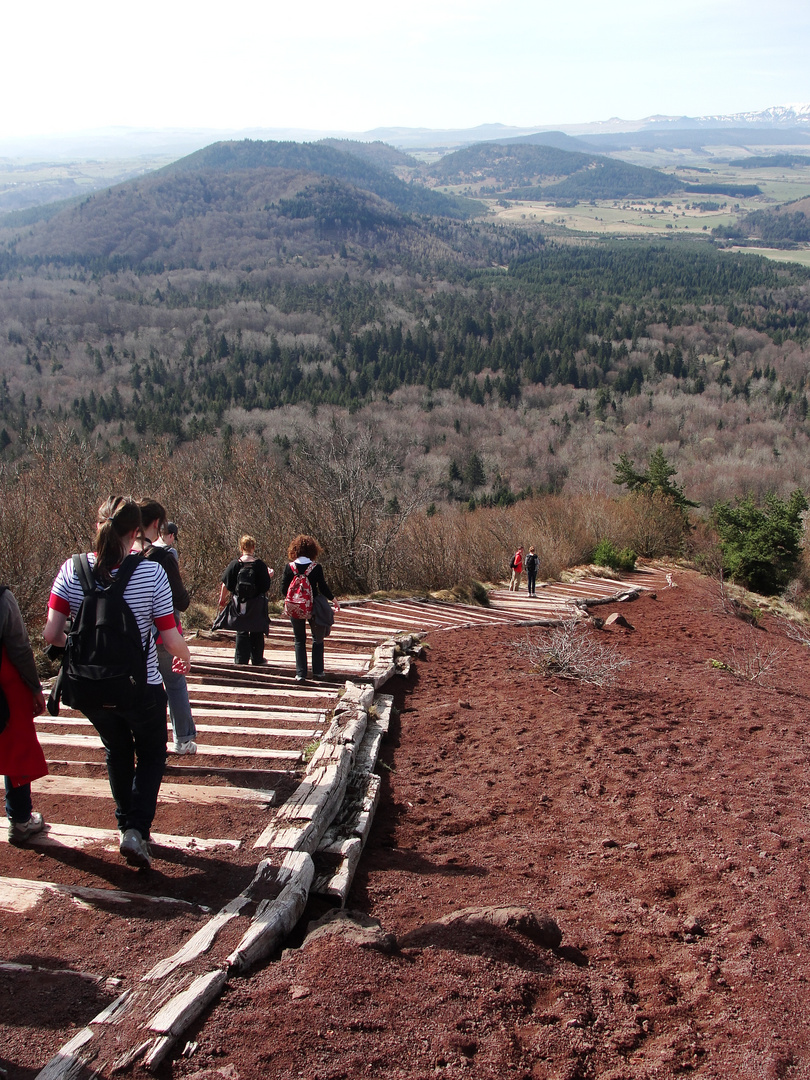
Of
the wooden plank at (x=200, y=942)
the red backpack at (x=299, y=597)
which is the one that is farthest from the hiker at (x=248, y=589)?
the wooden plank at (x=200, y=942)

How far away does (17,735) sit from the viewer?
3711 mm

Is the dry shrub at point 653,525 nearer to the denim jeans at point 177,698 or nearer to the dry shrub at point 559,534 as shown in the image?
the dry shrub at point 559,534

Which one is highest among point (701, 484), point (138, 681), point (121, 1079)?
point (138, 681)

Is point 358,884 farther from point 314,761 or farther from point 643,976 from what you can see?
point 643,976

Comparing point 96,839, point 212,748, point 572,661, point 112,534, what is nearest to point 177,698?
point 212,748

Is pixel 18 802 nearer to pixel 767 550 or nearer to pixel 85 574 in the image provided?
pixel 85 574

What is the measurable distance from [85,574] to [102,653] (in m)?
0.44

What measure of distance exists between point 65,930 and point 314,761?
1960 millimetres

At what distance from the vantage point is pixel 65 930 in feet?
10.4

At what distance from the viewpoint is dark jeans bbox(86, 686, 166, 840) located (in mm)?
3630

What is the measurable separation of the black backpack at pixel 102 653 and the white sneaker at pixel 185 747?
162 cm

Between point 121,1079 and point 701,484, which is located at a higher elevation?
point 121,1079

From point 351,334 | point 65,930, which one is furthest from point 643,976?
point 351,334

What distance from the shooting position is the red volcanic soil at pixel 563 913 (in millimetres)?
2682
